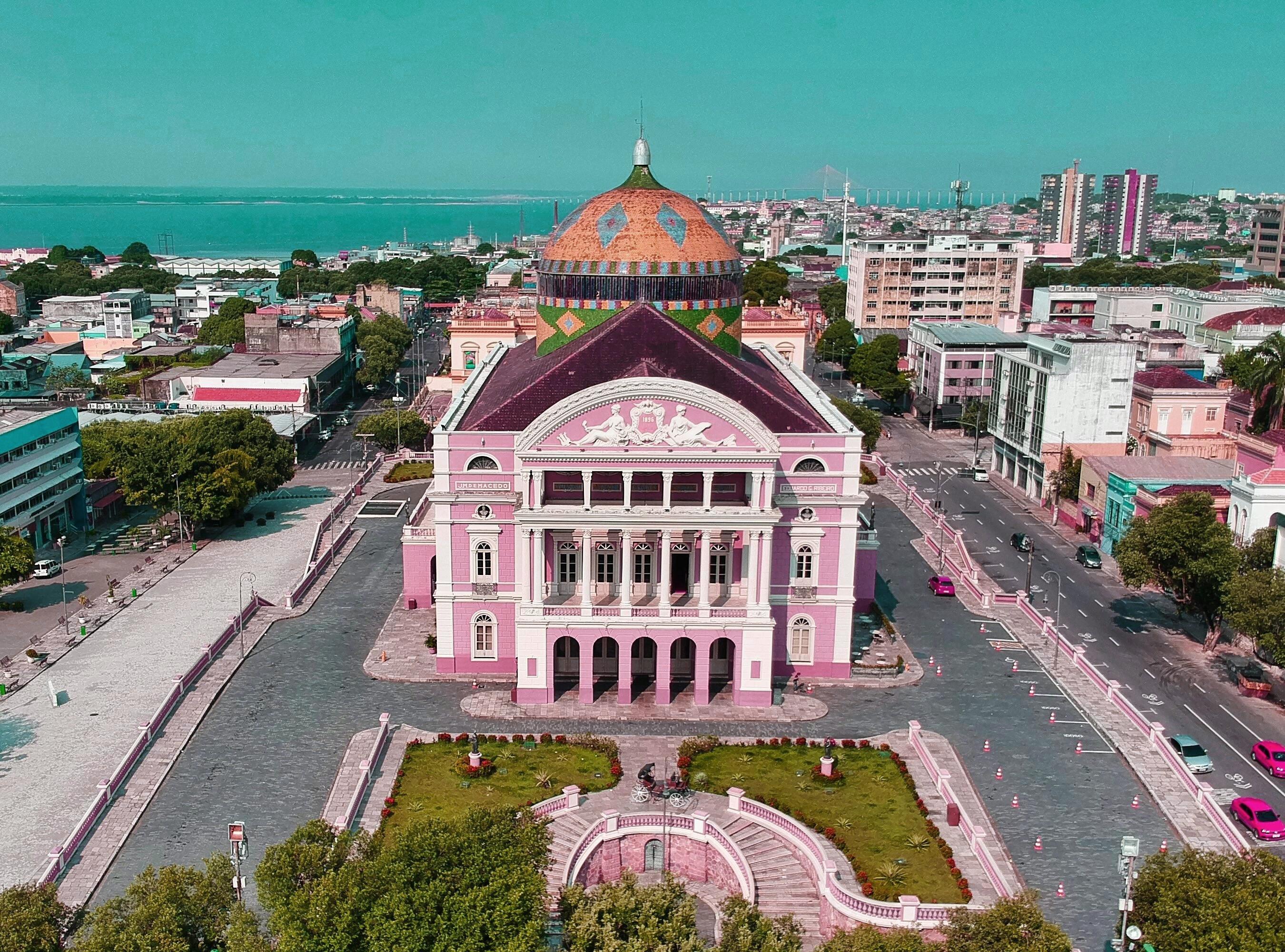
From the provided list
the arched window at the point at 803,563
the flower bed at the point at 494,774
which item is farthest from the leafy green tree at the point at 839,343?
the flower bed at the point at 494,774

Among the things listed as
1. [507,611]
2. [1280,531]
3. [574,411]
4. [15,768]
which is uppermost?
[574,411]

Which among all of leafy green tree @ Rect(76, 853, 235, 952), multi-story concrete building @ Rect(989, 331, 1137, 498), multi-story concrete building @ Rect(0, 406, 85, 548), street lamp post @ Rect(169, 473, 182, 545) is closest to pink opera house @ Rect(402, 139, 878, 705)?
leafy green tree @ Rect(76, 853, 235, 952)

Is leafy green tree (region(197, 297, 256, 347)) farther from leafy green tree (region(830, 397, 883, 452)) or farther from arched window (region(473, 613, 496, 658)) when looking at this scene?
arched window (region(473, 613, 496, 658))

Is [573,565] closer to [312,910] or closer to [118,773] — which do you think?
[118,773]

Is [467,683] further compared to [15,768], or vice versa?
[467,683]

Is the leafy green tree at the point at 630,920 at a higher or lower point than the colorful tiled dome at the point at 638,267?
lower

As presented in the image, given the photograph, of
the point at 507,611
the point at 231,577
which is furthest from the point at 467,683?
the point at 231,577

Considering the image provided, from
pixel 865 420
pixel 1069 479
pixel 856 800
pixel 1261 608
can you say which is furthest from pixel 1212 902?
pixel 865 420

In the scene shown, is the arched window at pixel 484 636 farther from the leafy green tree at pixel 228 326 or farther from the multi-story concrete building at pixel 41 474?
the leafy green tree at pixel 228 326
